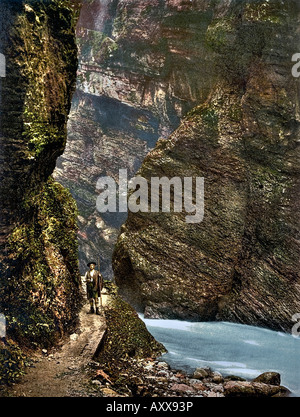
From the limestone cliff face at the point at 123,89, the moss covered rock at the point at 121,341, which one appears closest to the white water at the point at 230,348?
the moss covered rock at the point at 121,341

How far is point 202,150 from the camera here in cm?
1877

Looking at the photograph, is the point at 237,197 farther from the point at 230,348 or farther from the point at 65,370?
the point at 65,370

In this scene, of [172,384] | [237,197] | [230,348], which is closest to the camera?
[172,384]

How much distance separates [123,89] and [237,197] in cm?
1966

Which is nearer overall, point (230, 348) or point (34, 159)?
point (34, 159)

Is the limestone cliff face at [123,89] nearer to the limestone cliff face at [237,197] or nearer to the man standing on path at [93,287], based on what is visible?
the limestone cliff face at [237,197]

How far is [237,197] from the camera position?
1814 centimetres

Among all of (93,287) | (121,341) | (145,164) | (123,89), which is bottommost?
(121,341)

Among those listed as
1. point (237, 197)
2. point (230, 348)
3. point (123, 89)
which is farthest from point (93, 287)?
point (123, 89)

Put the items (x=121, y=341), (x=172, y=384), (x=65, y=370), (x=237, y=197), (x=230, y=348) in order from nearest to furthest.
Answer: (x=65, y=370) → (x=172, y=384) → (x=121, y=341) → (x=230, y=348) → (x=237, y=197)

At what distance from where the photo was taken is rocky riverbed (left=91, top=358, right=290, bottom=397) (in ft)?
23.5

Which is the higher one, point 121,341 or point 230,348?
point 121,341
